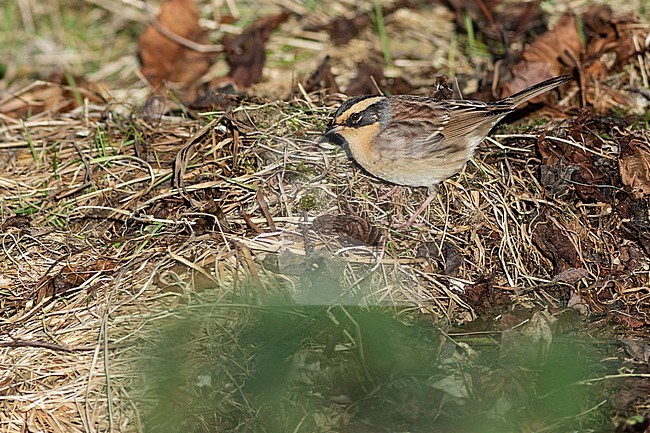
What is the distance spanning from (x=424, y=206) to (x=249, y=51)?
331 centimetres

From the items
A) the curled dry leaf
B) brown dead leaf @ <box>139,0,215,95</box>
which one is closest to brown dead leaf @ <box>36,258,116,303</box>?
the curled dry leaf

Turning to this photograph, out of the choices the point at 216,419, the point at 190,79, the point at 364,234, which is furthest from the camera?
the point at 190,79

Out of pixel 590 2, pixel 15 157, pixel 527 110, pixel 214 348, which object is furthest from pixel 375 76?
pixel 214 348

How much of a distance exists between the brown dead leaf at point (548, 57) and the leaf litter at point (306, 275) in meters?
0.04

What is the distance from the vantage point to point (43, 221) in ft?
16.3

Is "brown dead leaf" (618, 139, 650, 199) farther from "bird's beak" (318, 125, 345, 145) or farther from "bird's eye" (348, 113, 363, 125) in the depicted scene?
"bird's beak" (318, 125, 345, 145)

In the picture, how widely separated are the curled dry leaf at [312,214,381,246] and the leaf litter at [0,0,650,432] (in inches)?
0.4

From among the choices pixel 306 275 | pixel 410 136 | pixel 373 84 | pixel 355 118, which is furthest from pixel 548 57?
pixel 306 275

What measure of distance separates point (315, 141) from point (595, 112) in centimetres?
225

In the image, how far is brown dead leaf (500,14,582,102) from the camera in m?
6.01

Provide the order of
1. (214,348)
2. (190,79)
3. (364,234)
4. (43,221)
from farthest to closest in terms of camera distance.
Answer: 1. (190,79)
2. (43,221)
3. (364,234)
4. (214,348)

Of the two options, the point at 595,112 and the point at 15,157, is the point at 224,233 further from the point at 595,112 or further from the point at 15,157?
the point at 595,112

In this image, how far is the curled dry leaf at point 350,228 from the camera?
4.51m

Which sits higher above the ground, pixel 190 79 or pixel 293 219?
pixel 293 219
